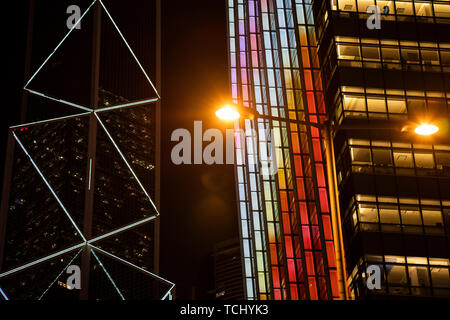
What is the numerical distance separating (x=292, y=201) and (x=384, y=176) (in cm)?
2413

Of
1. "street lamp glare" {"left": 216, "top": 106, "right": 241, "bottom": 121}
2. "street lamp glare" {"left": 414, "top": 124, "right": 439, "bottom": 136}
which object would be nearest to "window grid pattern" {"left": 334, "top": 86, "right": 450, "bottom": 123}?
"street lamp glare" {"left": 414, "top": 124, "right": 439, "bottom": 136}

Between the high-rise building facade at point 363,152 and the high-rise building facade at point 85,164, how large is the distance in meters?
50.6

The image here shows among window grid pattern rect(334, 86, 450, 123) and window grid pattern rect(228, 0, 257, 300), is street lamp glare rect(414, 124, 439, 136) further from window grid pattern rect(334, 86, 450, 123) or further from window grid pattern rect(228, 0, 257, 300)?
window grid pattern rect(228, 0, 257, 300)

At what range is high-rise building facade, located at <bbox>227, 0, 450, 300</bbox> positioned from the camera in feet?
157

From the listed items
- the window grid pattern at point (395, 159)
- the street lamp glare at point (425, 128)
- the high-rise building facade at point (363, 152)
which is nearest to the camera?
the street lamp glare at point (425, 128)

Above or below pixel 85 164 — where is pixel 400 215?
below

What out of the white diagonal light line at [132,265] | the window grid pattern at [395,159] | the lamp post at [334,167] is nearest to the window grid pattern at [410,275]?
the window grid pattern at [395,159]
